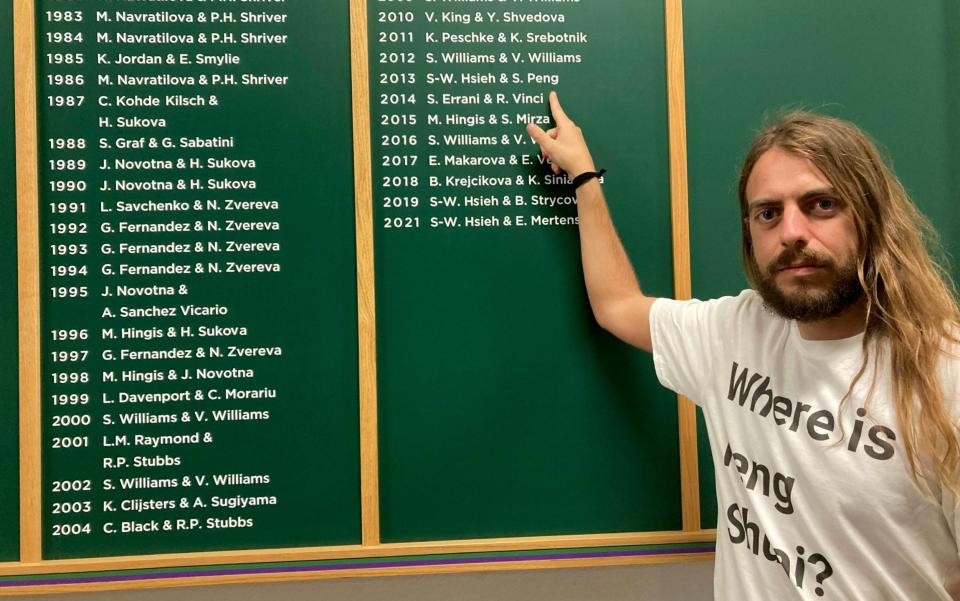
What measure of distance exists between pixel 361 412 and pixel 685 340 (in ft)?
2.74

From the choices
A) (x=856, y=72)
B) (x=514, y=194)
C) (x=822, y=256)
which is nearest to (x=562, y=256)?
(x=514, y=194)

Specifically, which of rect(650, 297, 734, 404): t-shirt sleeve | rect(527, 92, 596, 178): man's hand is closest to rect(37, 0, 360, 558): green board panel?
rect(527, 92, 596, 178): man's hand

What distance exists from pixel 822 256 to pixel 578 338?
633 mm

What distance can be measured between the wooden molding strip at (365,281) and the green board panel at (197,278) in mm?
32

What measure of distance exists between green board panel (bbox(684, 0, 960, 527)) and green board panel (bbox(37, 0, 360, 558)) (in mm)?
966

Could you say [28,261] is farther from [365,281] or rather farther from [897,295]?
[897,295]

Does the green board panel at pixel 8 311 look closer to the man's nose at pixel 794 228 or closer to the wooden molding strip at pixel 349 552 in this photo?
the wooden molding strip at pixel 349 552

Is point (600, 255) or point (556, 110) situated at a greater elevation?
point (556, 110)

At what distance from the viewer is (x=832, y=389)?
3.82 ft

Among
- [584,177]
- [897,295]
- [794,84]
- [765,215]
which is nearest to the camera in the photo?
[897,295]

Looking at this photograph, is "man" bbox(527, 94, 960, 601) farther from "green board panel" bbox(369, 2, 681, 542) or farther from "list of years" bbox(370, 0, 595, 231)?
"list of years" bbox(370, 0, 595, 231)

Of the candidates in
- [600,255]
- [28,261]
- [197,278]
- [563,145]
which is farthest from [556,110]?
[28,261]

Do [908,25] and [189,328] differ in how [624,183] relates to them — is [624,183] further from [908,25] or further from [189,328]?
[189,328]

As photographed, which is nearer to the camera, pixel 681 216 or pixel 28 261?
pixel 28 261
